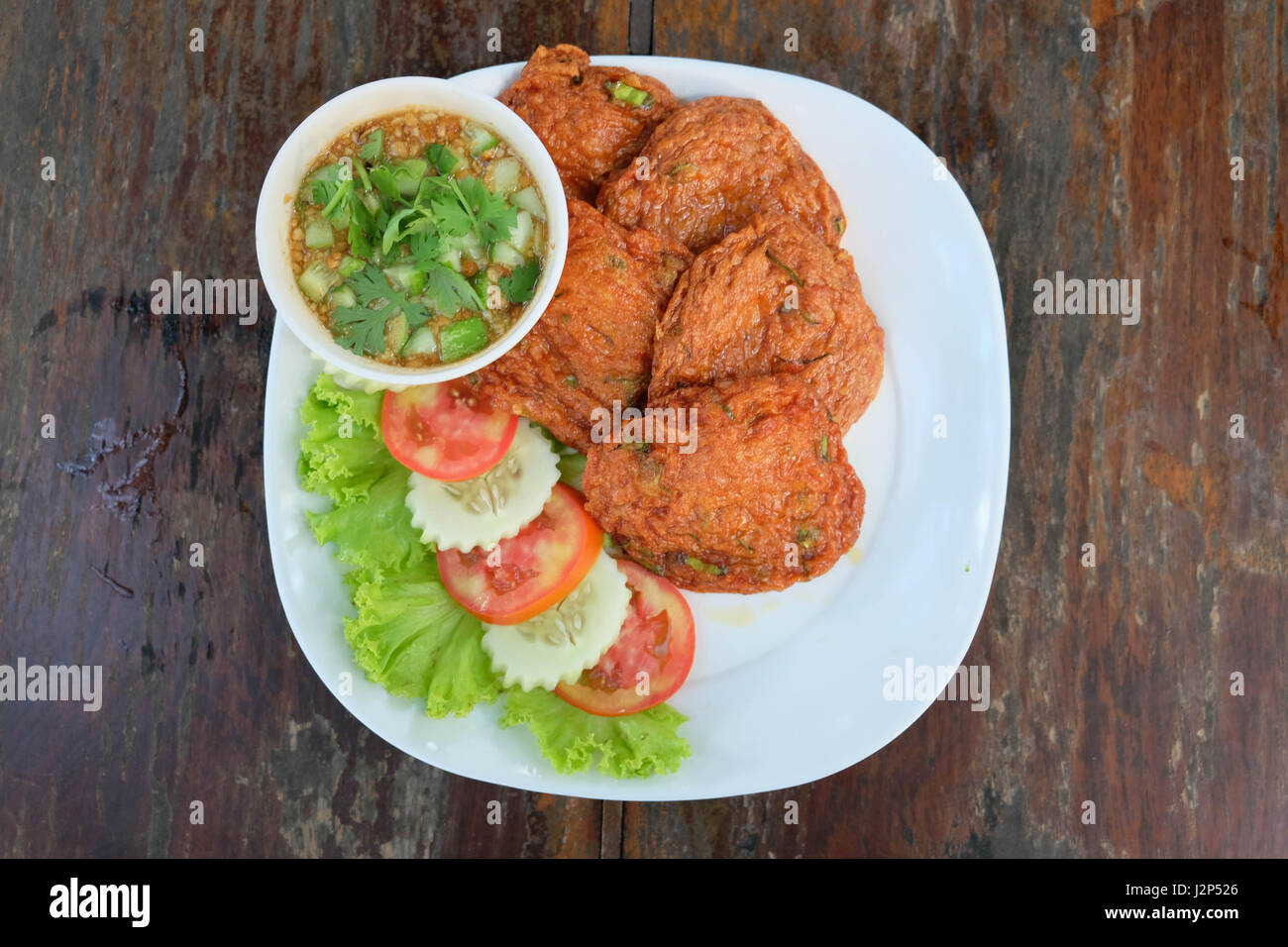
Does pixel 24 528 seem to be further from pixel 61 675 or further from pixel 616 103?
pixel 616 103

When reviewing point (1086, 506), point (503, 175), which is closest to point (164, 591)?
point (503, 175)

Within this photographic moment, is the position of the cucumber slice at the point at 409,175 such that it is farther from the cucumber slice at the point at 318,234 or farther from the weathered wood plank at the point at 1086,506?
the weathered wood plank at the point at 1086,506

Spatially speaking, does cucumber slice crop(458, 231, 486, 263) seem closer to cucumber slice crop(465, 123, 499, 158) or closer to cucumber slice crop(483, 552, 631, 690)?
cucumber slice crop(465, 123, 499, 158)

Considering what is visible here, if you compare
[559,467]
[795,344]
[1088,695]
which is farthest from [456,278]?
[1088,695]

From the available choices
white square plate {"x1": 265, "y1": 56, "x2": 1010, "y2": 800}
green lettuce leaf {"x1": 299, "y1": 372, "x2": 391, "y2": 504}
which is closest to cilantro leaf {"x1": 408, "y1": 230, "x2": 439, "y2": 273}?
green lettuce leaf {"x1": 299, "y1": 372, "x2": 391, "y2": 504}

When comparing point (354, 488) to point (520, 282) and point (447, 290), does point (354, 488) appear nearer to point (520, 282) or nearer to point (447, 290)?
point (447, 290)

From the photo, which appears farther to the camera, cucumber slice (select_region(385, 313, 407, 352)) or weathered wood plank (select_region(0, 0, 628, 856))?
weathered wood plank (select_region(0, 0, 628, 856))

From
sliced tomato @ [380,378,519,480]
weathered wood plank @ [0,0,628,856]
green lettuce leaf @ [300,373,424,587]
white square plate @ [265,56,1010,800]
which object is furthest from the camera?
weathered wood plank @ [0,0,628,856]
